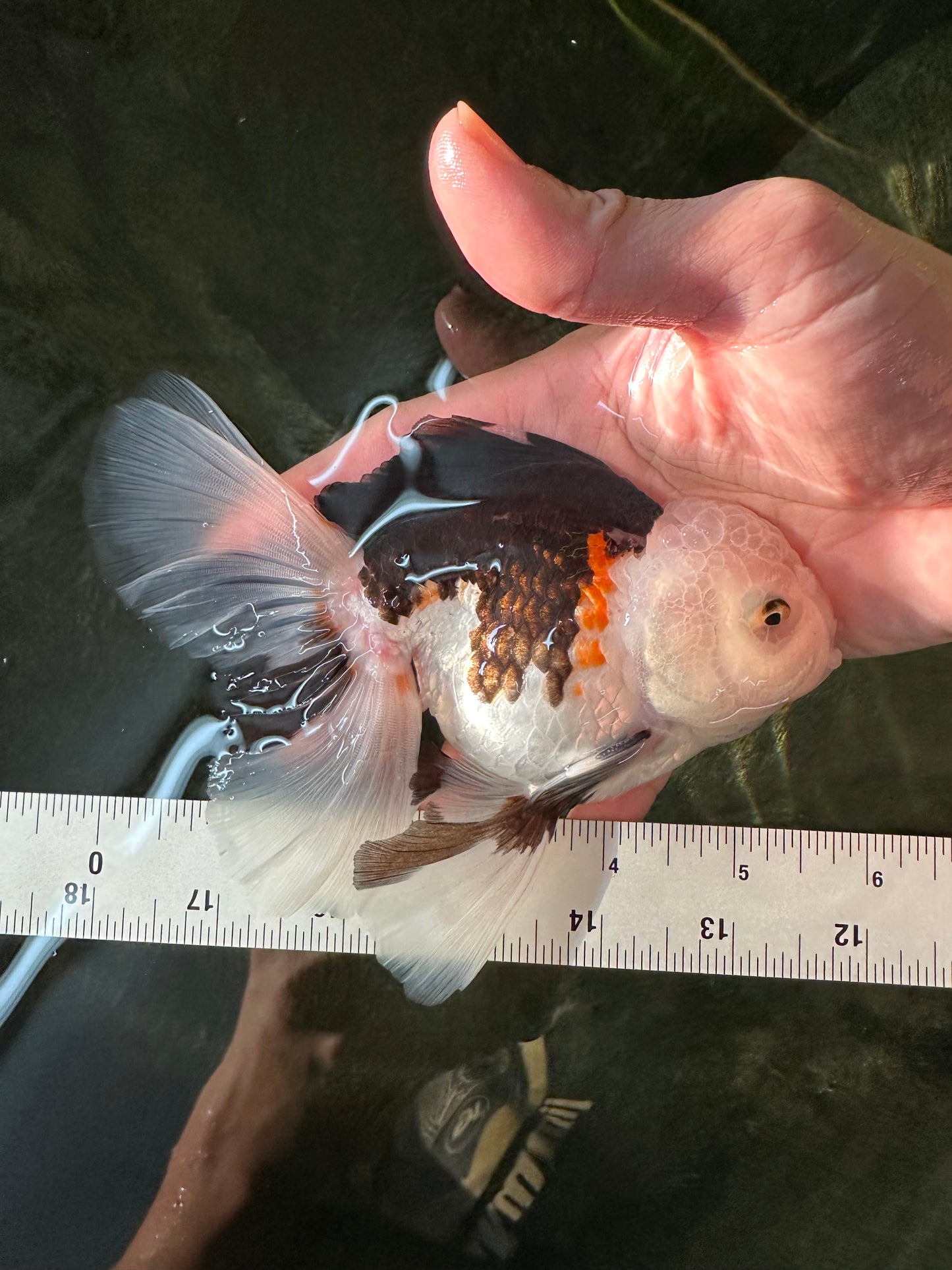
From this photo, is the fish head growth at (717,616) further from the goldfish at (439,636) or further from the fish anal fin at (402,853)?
the fish anal fin at (402,853)

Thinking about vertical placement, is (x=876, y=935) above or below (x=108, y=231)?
below

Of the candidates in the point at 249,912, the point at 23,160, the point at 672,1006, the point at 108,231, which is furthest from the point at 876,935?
the point at 23,160

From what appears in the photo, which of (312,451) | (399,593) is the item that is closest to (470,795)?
(399,593)

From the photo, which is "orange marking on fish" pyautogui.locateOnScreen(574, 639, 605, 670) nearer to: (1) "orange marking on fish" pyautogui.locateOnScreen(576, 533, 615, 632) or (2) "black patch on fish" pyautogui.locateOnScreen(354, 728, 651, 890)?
(1) "orange marking on fish" pyautogui.locateOnScreen(576, 533, 615, 632)

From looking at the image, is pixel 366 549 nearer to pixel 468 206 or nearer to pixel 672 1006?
pixel 468 206

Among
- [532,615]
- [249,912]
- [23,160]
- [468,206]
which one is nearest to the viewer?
[468,206]

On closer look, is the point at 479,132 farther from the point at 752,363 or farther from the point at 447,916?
the point at 447,916

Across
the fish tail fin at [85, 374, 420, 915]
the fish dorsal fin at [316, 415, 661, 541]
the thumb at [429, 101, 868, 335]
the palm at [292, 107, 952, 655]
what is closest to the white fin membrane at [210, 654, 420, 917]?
the fish tail fin at [85, 374, 420, 915]

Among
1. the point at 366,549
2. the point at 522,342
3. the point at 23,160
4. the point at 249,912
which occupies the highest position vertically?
the point at 23,160
